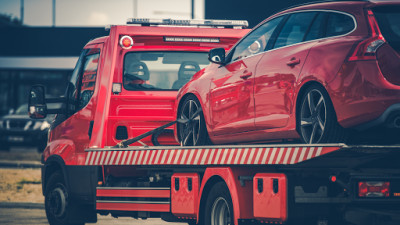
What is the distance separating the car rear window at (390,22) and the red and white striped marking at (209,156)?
110cm

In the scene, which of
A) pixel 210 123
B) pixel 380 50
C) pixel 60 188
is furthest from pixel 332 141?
pixel 60 188

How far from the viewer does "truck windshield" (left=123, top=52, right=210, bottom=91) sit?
34.6 ft

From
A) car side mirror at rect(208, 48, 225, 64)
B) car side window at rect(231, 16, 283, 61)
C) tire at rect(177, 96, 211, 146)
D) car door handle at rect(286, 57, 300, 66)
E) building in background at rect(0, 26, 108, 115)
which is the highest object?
building in background at rect(0, 26, 108, 115)

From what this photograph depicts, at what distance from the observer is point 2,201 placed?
15.4 meters

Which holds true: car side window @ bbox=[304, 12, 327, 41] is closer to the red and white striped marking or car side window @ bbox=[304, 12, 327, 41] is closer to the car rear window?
the car rear window

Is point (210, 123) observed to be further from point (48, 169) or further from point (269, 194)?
point (48, 169)

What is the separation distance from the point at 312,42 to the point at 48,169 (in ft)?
17.5

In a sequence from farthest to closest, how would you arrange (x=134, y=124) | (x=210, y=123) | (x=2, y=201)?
(x=2, y=201) → (x=134, y=124) → (x=210, y=123)

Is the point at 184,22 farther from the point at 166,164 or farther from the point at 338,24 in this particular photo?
the point at 338,24

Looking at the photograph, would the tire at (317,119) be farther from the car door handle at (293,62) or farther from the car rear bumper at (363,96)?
the car door handle at (293,62)

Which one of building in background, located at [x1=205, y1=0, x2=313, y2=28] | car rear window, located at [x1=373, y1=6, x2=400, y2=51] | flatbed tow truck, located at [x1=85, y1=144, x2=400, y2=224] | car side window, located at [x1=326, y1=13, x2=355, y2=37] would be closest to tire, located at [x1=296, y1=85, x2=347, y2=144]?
flatbed tow truck, located at [x1=85, y1=144, x2=400, y2=224]

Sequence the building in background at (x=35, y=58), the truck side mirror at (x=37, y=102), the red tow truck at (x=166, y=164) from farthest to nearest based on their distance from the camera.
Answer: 1. the building in background at (x=35, y=58)
2. the truck side mirror at (x=37, y=102)
3. the red tow truck at (x=166, y=164)

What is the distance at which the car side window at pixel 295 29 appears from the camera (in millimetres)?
7709

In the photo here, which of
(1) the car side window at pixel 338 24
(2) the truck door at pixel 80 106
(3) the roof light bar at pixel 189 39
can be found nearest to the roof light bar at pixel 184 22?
(3) the roof light bar at pixel 189 39
